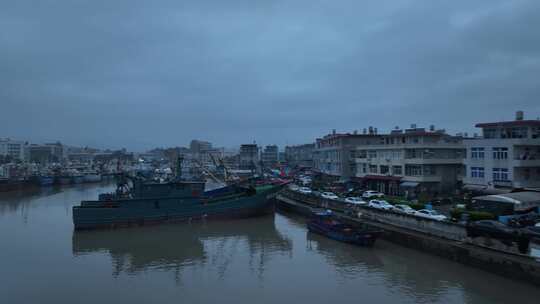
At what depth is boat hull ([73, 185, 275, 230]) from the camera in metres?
27.0

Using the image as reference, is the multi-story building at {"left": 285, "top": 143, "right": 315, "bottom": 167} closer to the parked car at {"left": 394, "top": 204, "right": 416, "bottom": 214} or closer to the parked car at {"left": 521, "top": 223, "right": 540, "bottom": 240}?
the parked car at {"left": 394, "top": 204, "right": 416, "bottom": 214}

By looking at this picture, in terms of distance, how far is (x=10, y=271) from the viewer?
56.5ft

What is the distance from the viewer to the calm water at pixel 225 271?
14.2m

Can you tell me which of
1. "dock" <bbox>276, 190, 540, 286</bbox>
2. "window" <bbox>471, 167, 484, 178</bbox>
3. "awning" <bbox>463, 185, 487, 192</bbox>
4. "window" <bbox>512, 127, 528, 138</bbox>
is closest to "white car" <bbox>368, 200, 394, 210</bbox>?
"dock" <bbox>276, 190, 540, 286</bbox>

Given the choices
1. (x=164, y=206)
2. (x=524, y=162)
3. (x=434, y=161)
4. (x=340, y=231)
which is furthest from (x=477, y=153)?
(x=164, y=206)

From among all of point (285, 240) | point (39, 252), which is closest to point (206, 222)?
point (285, 240)

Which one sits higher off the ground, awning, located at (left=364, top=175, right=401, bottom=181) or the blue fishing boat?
awning, located at (left=364, top=175, right=401, bottom=181)

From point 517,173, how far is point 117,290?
25.5 metres

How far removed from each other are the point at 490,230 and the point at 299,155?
286 ft

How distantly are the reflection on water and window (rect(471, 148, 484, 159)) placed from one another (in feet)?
51.1

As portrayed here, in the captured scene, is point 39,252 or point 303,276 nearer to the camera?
point 303,276

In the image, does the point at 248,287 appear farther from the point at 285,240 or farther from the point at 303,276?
the point at 285,240

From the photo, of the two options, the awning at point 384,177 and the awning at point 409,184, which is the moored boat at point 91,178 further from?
the awning at point 409,184

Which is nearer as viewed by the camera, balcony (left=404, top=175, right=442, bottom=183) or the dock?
the dock
